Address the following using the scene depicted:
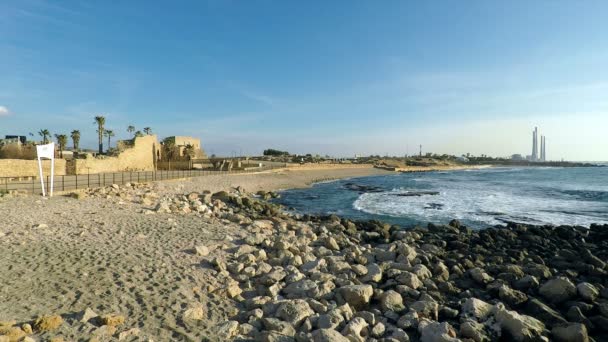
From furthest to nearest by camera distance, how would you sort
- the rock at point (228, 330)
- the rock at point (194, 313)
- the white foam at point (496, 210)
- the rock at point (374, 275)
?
1. the white foam at point (496, 210)
2. the rock at point (374, 275)
3. the rock at point (194, 313)
4. the rock at point (228, 330)

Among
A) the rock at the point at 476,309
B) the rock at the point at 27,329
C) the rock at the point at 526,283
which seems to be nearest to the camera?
the rock at the point at 27,329

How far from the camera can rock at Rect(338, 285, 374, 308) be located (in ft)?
21.9

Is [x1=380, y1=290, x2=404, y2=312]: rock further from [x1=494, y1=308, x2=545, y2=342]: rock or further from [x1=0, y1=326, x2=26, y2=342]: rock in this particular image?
[x1=0, y1=326, x2=26, y2=342]: rock

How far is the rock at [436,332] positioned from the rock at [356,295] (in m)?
1.23

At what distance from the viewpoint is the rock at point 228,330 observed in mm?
5352

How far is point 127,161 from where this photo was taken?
Answer: 39.7 meters

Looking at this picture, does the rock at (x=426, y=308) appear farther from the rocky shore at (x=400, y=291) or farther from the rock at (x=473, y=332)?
the rock at (x=473, y=332)

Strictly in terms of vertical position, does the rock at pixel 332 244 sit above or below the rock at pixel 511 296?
above

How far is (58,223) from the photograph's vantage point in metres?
10.9

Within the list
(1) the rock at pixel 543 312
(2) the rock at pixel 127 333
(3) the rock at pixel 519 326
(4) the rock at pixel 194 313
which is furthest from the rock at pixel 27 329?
(1) the rock at pixel 543 312

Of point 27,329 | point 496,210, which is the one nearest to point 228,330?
point 27,329

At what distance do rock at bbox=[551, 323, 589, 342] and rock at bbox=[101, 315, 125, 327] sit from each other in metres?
7.15

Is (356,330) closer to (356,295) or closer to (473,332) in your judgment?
(356,295)

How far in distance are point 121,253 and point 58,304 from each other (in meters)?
2.69
